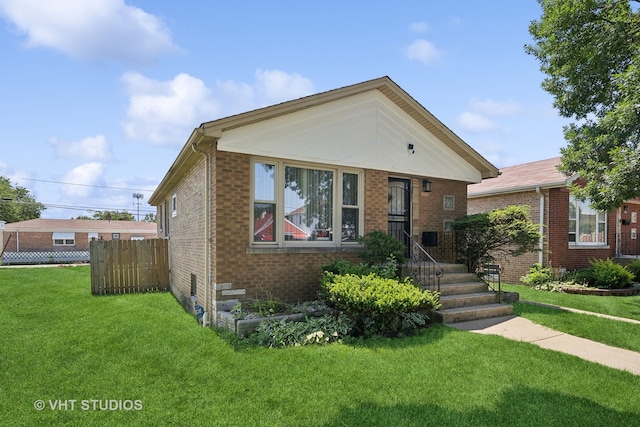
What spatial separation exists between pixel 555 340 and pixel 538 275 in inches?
284

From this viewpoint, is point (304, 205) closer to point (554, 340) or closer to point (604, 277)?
point (554, 340)

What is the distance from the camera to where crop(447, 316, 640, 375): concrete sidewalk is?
5083mm

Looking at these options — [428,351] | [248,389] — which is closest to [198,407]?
[248,389]

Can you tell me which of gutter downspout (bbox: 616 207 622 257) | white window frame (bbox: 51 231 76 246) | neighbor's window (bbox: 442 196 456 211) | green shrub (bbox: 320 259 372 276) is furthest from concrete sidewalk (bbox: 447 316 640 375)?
white window frame (bbox: 51 231 76 246)

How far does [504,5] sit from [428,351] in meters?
7.98

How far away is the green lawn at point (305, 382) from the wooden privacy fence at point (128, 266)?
Result: 4946mm

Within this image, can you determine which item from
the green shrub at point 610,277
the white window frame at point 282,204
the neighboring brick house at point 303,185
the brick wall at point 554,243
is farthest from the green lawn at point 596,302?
the white window frame at point 282,204

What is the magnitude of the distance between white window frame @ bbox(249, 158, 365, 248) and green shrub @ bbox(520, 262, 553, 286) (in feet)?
25.6

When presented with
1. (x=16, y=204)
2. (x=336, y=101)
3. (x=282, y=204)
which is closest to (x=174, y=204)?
(x=282, y=204)

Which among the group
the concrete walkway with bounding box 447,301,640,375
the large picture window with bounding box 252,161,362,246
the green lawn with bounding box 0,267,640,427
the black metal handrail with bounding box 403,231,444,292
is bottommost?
the concrete walkway with bounding box 447,301,640,375

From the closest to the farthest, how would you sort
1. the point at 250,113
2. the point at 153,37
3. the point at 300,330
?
the point at 300,330 → the point at 250,113 → the point at 153,37

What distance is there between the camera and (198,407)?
3.68 meters

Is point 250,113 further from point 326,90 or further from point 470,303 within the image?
point 470,303

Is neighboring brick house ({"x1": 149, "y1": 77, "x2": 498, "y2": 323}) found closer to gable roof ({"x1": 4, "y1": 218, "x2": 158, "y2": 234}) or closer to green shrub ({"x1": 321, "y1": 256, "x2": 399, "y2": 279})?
green shrub ({"x1": 321, "y1": 256, "x2": 399, "y2": 279})
